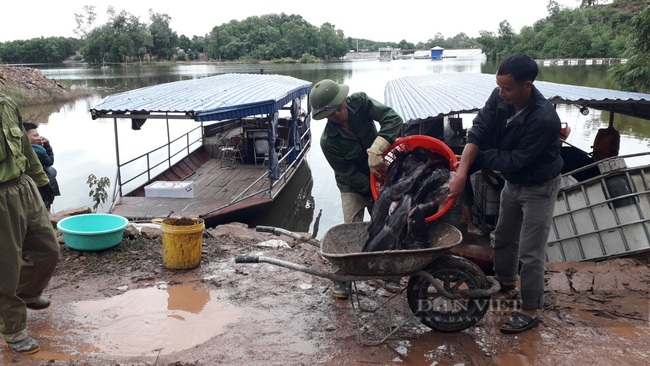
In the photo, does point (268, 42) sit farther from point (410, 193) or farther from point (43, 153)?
point (410, 193)

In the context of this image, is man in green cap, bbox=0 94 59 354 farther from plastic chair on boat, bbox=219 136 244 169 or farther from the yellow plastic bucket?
plastic chair on boat, bbox=219 136 244 169

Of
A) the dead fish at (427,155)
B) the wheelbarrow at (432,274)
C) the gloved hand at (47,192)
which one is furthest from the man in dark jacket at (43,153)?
the dead fish at (427,155)

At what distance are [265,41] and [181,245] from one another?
8870 centimetres

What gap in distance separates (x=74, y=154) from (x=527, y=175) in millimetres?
18144

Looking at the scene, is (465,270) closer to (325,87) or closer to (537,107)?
(537,107)

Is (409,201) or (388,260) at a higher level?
(409,201)

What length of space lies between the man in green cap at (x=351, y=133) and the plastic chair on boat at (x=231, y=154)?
28.5ft

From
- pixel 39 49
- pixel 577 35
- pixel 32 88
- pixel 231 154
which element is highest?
pixel 39 49

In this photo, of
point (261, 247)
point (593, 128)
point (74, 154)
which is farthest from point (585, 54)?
point (261, 247)

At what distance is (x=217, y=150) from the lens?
552 inches

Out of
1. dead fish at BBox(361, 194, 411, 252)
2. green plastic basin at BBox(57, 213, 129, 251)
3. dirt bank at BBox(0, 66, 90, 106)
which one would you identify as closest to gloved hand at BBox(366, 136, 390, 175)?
dead fish at BBox(361, 194, 411, 252)

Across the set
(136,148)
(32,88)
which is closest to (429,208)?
(136,148)

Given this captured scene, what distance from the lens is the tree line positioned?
201 ft

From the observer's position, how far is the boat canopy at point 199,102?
8.64 metres
